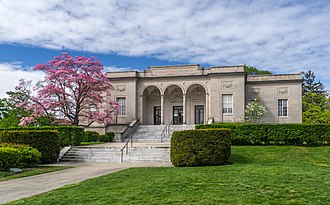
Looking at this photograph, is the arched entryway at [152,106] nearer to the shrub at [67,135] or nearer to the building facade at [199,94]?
the building facade at [199,94]

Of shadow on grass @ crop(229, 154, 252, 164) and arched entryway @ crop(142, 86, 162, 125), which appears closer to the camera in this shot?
shadow on grass @ crop(229, 154, 252, 164)

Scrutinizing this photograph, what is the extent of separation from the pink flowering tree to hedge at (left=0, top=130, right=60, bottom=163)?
1070 centimetres

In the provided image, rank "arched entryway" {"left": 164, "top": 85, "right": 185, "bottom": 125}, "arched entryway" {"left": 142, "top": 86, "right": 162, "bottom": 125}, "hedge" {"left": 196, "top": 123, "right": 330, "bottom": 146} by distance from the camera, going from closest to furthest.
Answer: "hedge" {"left": 196, "top": 123, "right": 330, "bottom": 146} < "arched entryway" {"left": 164, "top": 85, "right": 185, "bottom": 125} < "arched entryway" {"left": 142, "top": 86, "right": 162, "bottom": 125}

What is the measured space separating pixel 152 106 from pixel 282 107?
13.5 metres

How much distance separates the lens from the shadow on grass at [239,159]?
45.5 feet

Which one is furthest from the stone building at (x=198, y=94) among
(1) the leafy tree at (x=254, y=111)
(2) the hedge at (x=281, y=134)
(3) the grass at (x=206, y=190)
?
(3) the grass at (x=206, y=190)

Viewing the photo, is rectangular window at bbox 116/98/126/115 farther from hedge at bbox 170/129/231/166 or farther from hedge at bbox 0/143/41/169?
hedge at bbox 170/129/231/166

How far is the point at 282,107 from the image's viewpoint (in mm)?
30969

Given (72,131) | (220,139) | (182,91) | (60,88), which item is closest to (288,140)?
(220,139)

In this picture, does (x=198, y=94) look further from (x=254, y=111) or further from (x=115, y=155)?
(x=115, y=155)

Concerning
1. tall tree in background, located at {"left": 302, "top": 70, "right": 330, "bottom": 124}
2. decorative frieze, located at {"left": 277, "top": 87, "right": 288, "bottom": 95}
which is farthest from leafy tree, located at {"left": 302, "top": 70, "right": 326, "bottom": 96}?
decorative frieze, located at {"left": 277, "top": 87, "right": 288, "bottom": 95}

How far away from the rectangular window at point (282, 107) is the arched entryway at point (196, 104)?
7443 millimetres

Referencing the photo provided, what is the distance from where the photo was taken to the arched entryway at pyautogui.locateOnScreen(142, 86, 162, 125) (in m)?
34.5

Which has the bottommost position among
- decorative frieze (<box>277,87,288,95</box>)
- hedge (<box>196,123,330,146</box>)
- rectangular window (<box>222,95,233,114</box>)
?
hedge (<box>196,123,330,146</box>)
